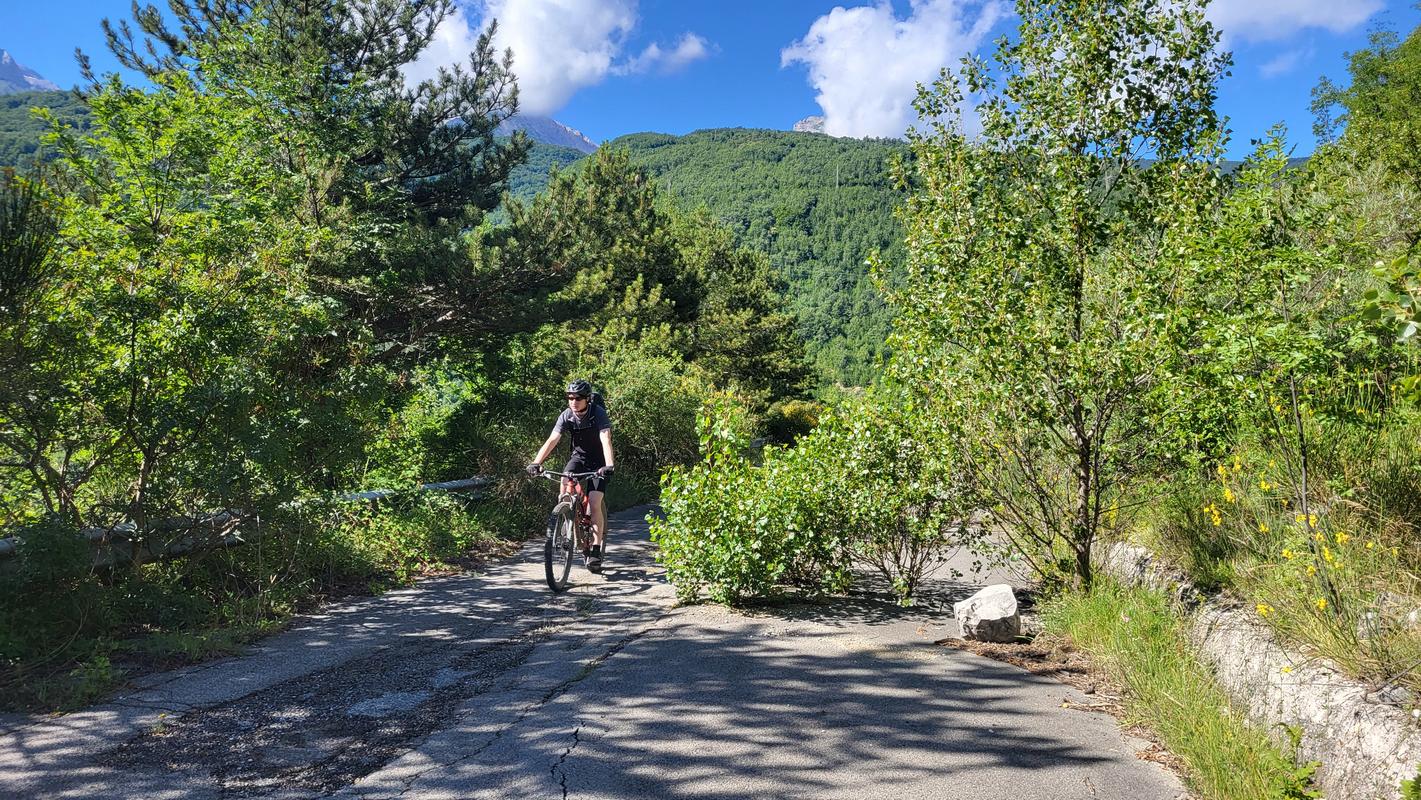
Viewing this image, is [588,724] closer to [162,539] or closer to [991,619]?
[991,619]

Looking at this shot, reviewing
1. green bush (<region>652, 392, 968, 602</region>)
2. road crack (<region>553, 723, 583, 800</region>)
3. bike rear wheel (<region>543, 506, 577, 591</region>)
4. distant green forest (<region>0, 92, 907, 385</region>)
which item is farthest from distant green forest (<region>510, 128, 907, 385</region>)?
road crack (<region>553, 723, 583, 800</region>)

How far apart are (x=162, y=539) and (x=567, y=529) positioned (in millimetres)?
3419

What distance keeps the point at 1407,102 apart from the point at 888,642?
3644 cm

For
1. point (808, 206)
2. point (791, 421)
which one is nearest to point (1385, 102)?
point (791, 421)

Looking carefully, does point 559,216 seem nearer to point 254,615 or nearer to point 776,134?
point 254,615

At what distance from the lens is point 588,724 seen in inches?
170

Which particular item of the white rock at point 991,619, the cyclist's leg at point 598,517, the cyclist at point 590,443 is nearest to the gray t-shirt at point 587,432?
the cyclist at point 590,443

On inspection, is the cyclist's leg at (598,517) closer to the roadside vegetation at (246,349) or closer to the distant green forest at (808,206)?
the roadside vegetation at (246,349)

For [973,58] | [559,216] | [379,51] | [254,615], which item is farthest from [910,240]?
[379,51]

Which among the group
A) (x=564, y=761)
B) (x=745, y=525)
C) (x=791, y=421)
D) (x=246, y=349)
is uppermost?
(x=791, y=421)

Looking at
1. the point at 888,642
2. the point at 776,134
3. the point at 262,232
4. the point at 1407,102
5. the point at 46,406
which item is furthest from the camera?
the point at 776,134

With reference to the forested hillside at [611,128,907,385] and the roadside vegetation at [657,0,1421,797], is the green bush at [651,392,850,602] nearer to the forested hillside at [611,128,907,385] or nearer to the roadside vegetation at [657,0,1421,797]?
the roadside vegetation at [657,0,1421,797]

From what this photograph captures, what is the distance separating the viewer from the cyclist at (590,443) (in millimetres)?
8805

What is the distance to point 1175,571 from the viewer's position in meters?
5.80
